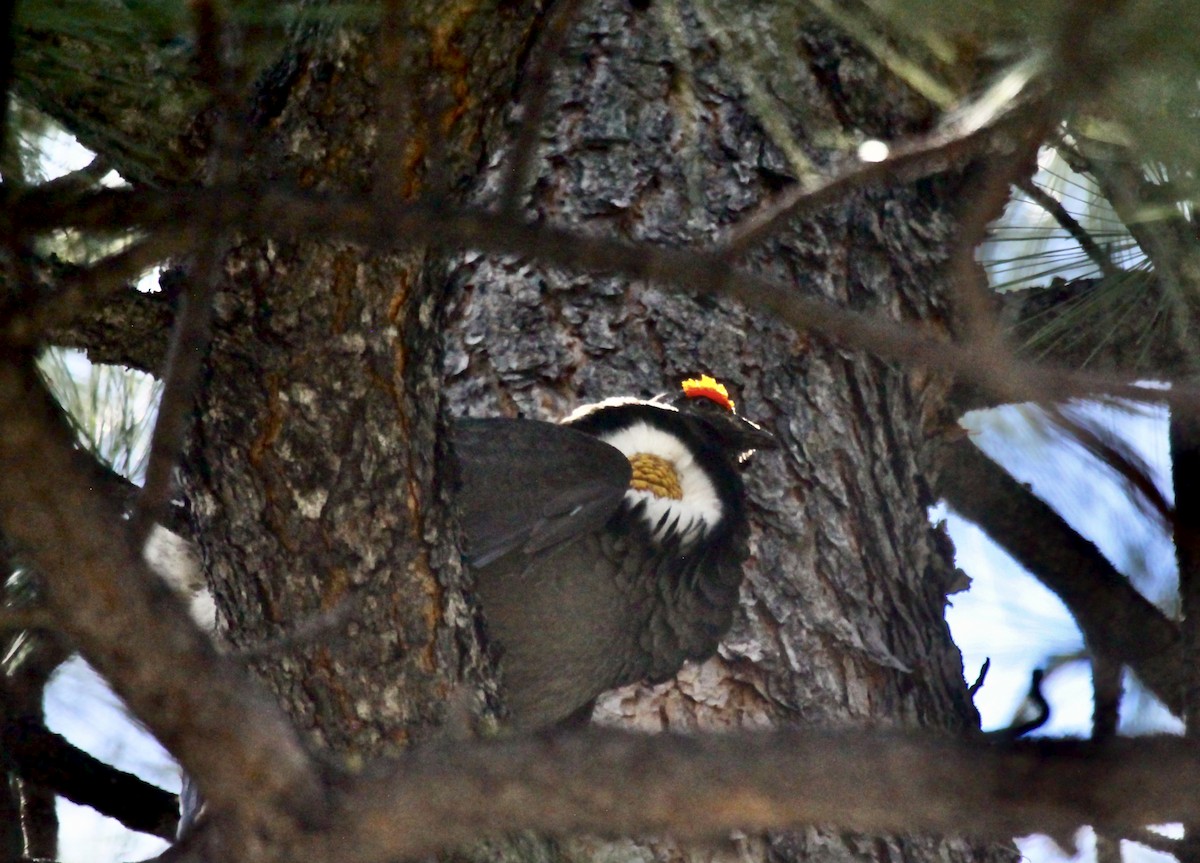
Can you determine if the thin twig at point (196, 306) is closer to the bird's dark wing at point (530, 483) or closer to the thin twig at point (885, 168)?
the thin twig at point (885, 168)

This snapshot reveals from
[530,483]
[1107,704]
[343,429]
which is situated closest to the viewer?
[1107,704]

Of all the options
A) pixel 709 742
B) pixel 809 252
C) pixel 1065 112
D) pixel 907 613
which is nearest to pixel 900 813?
pixel 709 742

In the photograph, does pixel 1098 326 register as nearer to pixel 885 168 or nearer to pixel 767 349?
pixel 767 349

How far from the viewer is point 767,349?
3316mm

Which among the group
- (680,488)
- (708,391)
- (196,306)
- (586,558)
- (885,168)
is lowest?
(196,306)

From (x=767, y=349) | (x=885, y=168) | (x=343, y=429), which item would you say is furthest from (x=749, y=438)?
(x=885, y=168)

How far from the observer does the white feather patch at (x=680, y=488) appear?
3.09 meters

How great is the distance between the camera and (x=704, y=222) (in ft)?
11.0

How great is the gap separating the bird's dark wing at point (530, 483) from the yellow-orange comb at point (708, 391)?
27cm

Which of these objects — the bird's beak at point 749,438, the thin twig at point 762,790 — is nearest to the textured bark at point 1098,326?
the bird's beak at point 749,438

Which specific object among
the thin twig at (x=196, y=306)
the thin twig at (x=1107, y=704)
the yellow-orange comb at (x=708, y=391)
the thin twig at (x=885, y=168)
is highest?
the yellow-orange comb at (x=708, y=391)

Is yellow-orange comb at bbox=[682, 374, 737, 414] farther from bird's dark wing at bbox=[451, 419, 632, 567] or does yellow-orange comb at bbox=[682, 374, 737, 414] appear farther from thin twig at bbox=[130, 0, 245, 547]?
thin twig at bbox=[130, 0, 245, 547]

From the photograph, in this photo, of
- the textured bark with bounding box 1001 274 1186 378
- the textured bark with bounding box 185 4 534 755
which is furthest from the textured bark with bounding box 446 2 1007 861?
the textured bark with bounding box 185 4 534 755

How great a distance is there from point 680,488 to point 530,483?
16.5 inches
